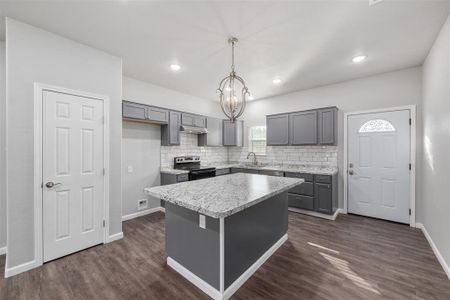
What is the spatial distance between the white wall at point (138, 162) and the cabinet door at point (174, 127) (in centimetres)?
37

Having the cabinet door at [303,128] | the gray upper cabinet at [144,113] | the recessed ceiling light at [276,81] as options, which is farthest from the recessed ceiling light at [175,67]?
the cabinet door at [303,128]

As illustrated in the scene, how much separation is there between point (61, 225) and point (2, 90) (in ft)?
A: 6.52

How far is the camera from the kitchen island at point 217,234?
→ 173cm

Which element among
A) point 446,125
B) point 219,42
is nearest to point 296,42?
point 219,42

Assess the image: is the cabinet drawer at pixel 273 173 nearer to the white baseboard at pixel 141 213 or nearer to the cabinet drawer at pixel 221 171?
the cabinet drawer at pixel 221 171

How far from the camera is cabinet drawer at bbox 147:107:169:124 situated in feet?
12.7

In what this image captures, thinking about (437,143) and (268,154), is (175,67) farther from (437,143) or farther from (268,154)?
(437,143)

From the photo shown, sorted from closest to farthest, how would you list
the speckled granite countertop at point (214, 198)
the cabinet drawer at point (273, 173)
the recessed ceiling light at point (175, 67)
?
the speckled granite countertop at point (214, 198) < the recessed ceiling light at point (175, 67) < the cabinet drawer at point (273, 173)

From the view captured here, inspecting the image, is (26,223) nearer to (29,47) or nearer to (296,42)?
→ (29,47)

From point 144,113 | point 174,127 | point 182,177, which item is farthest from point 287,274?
point 144,113

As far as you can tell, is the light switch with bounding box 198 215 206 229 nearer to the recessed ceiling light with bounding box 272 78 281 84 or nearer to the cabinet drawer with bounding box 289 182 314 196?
the cabinet drawer with bounding box 289 182 314 196

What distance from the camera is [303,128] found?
4379mm

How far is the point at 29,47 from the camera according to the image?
2.28 metres

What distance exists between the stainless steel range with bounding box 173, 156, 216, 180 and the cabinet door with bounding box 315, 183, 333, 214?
7.73 ft
